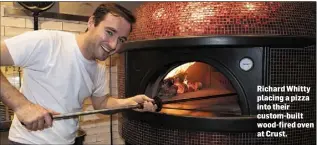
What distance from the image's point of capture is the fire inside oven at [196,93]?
1.45 m

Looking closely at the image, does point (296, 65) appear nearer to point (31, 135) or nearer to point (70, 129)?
point (70, 129)

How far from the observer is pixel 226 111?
1438mm

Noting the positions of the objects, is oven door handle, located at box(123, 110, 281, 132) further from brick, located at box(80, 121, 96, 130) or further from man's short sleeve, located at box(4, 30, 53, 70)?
brick, located at box(80, 121, 96, 130)

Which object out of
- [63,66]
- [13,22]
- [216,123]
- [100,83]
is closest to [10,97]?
[63,66]

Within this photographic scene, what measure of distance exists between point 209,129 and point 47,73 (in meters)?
0.66

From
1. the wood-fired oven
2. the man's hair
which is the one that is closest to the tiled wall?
the wood-fired oven

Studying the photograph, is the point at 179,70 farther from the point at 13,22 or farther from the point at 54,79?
the point at 13,22

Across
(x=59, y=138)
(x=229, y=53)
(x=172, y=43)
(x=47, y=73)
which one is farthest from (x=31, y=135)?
(x=229, y=53)

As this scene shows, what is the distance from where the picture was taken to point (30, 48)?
104 centimetres

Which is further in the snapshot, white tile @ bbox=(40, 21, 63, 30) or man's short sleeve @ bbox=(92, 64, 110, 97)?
white tile @ bbox=(40, 21, 63, 30)

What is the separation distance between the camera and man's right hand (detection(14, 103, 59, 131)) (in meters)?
0.97

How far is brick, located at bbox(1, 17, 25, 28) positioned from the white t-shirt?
72 cm

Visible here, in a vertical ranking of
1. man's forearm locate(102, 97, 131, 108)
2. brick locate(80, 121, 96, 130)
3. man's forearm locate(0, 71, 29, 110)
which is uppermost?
man's forearm locate(0, 71, 29, 110)

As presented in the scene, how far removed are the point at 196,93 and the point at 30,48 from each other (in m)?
0.91
